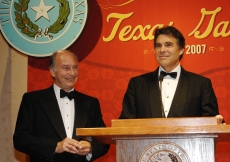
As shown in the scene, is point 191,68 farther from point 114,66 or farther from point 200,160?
point 200,160

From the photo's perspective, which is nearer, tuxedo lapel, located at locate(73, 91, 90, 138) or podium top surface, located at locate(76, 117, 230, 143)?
podium top surface, located at locate(76, 117, 230, 143)

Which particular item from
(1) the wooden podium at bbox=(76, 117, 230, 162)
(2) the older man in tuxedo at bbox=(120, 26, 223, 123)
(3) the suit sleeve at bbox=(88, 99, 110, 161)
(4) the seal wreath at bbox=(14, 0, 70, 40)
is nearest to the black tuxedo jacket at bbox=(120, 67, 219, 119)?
(2) the older man in tuxedo at bbox=(120, 26, 223, 123)

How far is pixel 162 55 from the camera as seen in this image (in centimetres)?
307

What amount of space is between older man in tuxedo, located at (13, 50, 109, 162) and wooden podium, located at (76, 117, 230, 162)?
521 mm

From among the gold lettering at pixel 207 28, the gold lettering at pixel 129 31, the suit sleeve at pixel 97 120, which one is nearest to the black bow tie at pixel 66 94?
the suit sleeve at pixel 97 120

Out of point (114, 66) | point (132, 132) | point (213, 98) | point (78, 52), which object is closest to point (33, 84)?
point (78, 52)

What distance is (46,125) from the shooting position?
3104 mm

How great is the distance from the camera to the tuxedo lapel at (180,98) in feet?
9.27

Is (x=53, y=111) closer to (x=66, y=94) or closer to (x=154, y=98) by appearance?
(x=66, y=94)

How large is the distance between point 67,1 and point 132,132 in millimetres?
2588

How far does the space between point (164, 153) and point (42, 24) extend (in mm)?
2650

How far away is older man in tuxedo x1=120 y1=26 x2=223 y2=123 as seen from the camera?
283 cm

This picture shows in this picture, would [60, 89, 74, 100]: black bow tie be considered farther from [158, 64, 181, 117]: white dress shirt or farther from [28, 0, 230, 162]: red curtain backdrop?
[28, 0, 230, 162]: red curtain backdrop

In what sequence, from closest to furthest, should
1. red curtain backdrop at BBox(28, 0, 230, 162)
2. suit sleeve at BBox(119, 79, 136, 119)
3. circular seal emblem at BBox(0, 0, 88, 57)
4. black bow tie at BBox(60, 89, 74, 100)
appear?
suit sleeve at BBox(119, 79, 136, 119) < black bow tie at BBox(60, 89, 74, 100) < red curtain backdrop at BBox(28, 0, 230, 162) < circular seal emblem at BBox(0, 0, 88, 57)
